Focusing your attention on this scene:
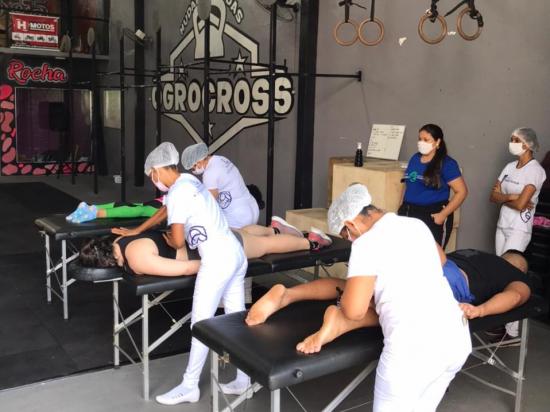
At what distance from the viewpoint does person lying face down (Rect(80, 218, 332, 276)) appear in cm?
277

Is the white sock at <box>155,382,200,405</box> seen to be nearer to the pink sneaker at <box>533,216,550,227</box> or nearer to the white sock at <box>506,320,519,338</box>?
the white sock at <box>506,320,519,338</box>

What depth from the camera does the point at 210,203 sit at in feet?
9.01

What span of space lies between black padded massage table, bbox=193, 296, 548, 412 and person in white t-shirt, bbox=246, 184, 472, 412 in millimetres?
66

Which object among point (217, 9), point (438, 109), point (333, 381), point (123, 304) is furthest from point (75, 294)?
point (217, 9)

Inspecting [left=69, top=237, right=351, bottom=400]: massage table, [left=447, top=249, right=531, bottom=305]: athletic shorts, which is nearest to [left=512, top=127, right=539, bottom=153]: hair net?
[left=447, top=249, right=531, bottom=305]: athletic shorts

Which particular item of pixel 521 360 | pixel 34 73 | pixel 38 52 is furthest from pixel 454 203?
pixel 34 73

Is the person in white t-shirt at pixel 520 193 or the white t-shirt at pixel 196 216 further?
the person in white t-shirt at pixel 520 193

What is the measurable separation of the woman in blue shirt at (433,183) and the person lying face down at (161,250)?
675 millimetres

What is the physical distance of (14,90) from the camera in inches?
417

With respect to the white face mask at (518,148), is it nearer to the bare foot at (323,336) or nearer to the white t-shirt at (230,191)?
the white t-shirt at (230,191)

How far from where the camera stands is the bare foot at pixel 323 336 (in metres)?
2.03

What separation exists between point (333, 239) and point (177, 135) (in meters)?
5.44

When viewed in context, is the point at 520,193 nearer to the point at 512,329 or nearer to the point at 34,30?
the point at 512,329

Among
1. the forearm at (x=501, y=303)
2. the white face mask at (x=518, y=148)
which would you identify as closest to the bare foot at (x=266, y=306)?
the forearm at (x=501, y=303)
